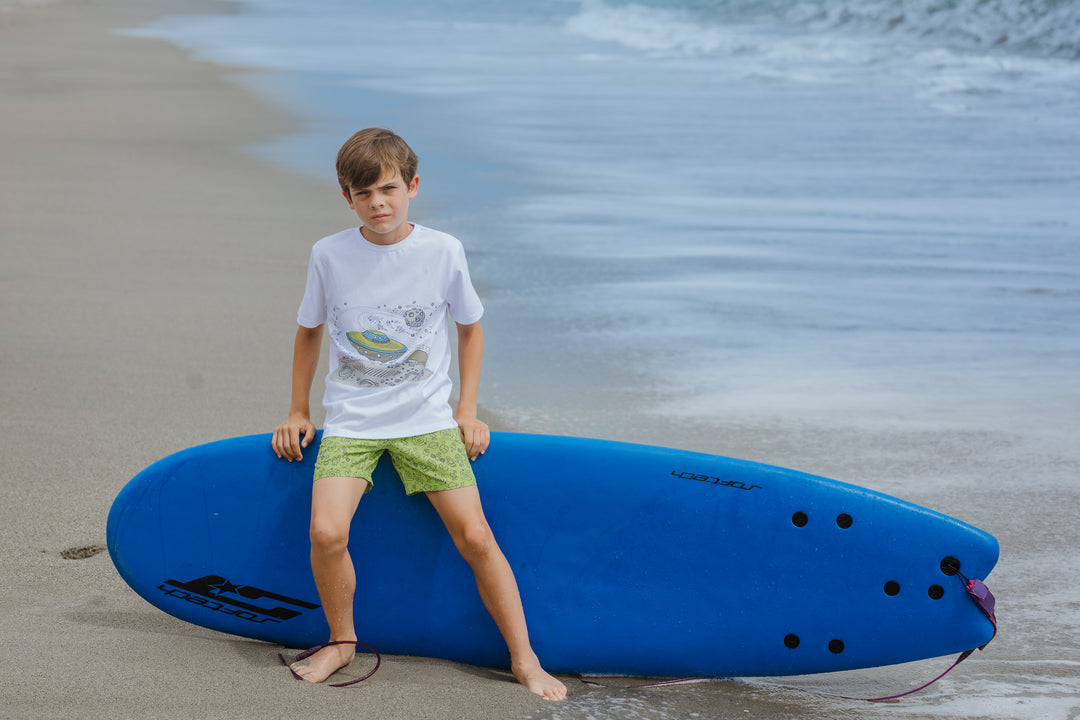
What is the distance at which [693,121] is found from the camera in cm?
1227

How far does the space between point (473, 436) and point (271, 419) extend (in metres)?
1.58

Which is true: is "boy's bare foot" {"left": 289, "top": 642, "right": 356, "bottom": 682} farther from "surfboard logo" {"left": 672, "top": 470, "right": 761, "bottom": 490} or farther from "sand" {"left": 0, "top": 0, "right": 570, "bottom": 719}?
"surfboard logo" {"left": 672, "top": 470, "right": 761, "bottom": 490}

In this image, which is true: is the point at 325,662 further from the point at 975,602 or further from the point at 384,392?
the point at 975,602

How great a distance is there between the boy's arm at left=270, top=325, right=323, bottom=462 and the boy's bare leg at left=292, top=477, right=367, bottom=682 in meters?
0.12

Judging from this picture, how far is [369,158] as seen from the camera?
238 centimetres

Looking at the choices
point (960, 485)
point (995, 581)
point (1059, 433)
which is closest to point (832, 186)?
point (1059, 433)

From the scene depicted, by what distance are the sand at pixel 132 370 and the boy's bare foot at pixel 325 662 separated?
38 millimetres

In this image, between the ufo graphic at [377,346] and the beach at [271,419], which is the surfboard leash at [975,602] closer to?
the beach at [271,419]

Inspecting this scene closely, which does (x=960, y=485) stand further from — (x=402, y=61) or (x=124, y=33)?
(x=124, y=33)

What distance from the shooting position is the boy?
2.40 m

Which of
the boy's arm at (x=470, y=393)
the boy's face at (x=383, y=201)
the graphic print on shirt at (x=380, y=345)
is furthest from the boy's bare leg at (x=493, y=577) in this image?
the boy's face at (x=383, y=201)

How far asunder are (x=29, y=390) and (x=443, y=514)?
83.7 inches

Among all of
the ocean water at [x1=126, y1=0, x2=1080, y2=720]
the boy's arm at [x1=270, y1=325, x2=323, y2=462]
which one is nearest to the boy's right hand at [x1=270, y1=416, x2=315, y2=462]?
the boy's arm at [x1=270, y1=325, x2=323, y2=462]

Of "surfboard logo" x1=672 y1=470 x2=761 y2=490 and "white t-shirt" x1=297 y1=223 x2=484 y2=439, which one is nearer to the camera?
"white t-shirt" x1=297 y1=223 x2=484 y2=439
